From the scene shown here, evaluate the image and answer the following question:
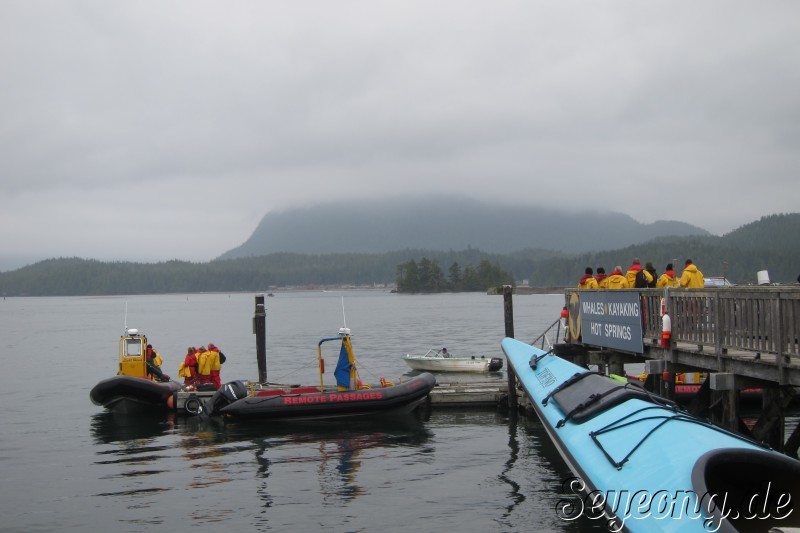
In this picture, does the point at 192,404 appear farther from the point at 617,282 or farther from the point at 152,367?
the point at 617,282

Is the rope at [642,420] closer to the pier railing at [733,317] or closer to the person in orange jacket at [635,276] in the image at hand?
the pier railing at [733,317]

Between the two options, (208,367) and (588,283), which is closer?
(588,283)

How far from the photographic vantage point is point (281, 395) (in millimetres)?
21734

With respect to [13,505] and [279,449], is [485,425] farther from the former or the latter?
[13,505]

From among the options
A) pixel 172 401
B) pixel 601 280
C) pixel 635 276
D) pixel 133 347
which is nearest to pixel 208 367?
pixel 172 401

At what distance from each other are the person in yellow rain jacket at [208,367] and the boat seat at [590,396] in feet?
46.5

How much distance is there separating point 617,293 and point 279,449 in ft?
29.8

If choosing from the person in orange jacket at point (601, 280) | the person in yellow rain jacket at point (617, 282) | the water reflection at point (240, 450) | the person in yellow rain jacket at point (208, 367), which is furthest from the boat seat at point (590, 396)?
the person in yellow rain jacket at point (208, 367)

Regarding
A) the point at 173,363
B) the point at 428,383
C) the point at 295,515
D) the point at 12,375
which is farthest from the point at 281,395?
the point at 173,363

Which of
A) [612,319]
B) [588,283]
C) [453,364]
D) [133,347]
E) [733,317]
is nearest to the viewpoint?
[733,317]

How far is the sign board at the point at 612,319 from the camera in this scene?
17.2 meters

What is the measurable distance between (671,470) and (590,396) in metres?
3.88

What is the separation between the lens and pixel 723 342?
13688 millimetres

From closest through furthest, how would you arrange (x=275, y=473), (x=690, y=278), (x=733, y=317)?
(x=733, y=317)
(x=275, y=473)
(x=690, y=278)
